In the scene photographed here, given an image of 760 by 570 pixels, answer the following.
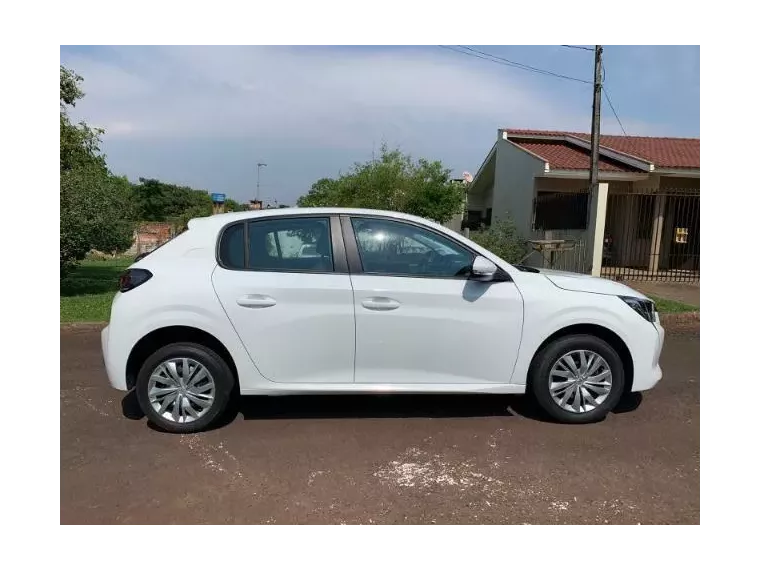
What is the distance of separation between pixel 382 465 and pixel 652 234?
12970 millimetres

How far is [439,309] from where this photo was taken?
12.4 feet

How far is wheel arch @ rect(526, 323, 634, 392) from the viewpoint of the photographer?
13.0ft

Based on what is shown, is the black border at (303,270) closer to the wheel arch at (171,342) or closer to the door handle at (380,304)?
the door handle at (380,304)

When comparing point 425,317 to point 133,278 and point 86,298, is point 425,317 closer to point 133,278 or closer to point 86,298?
point 133,278

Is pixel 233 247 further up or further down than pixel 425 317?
further up

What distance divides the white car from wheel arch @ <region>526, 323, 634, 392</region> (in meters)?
0.01

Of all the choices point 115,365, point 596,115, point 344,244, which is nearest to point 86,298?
point 115,365

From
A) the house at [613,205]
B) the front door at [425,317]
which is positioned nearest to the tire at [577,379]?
the front door at [425,317]

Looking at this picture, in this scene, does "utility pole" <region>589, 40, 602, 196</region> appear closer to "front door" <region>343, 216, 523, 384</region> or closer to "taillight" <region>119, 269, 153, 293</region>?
"front door" <region>343, 216, 523, 384</region>

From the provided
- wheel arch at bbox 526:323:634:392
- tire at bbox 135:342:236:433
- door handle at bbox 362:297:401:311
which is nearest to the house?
wheel arch at bbox 526:323:634:392

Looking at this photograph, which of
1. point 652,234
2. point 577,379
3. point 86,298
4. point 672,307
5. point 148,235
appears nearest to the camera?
point 577,379

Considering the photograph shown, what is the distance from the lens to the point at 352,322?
375cm

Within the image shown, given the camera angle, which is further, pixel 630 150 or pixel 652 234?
pixel 630 150

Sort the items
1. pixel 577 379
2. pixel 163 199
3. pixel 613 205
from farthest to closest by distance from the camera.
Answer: pixel 163 199 → pixel 613 205 → pixel 577 379
